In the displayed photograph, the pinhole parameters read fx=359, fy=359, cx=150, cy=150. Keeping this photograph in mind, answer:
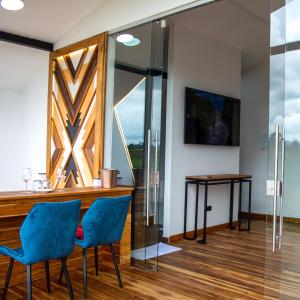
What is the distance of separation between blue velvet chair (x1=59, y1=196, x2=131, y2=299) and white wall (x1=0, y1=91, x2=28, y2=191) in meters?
3.56

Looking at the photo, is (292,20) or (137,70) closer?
(292,20)

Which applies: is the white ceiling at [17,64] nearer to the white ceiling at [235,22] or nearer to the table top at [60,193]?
the white ceiling at [235,22]

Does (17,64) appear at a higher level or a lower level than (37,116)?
higher

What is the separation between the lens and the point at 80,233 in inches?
131

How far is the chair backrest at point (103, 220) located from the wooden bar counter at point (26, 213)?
41 centimetres

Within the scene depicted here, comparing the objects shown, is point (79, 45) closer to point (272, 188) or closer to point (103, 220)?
point (103, 220)

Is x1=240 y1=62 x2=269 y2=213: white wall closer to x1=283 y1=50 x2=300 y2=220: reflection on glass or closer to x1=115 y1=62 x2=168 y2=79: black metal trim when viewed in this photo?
x1=115 y1=62 x2=168 y2=79: black metal trim

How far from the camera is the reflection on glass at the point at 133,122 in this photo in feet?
13.5

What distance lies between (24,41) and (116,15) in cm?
153

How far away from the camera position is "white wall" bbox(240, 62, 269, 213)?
7066 mm

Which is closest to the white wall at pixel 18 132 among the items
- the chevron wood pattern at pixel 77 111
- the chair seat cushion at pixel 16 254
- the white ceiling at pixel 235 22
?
the chevron wood pattern at pixel 77 111

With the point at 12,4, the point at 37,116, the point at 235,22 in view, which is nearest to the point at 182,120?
the point at 235,22

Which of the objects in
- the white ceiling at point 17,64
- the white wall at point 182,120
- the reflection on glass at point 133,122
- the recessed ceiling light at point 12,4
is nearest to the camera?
the recessed ceiling light at point 12,4

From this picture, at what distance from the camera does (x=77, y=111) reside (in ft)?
15.7
